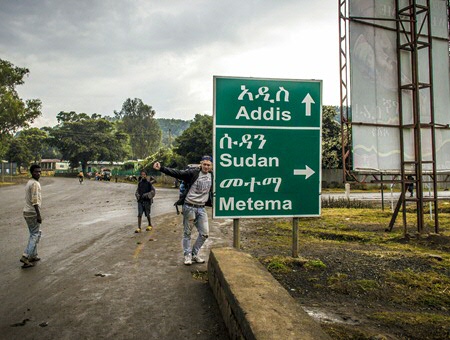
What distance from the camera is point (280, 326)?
2.83m

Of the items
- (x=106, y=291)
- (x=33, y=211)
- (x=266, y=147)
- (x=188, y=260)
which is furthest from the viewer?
(x=33, y=211)

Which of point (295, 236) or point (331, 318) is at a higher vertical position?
point (295, 236)

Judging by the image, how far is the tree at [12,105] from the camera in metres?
40.1

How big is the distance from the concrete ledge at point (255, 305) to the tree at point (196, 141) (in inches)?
1264

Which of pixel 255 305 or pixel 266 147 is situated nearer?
pixel 255 305

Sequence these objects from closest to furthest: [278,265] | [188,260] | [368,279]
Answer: [368,279]
[278,265]
[188,260]

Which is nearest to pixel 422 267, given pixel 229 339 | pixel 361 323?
pixel 361 323

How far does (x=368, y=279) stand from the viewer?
531cm

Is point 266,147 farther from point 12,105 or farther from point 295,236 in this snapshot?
point 12,105

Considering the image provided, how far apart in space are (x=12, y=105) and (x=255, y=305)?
45.1 m

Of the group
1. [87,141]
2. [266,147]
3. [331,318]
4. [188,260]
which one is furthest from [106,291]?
[87,141]

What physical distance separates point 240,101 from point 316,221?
7.64 metres

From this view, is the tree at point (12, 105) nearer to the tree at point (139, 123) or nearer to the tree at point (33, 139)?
the tree at point (139, 123)

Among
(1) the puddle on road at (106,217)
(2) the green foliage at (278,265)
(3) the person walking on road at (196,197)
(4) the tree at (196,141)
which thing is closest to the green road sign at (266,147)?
(3) the person walking on road at (196,197)
